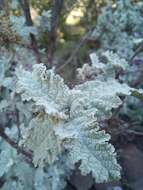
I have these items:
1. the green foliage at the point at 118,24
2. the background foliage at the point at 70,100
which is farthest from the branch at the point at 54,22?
the green foliage at the point at 118,24

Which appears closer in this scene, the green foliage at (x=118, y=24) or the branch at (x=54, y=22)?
the branch at (x=54, y=22)

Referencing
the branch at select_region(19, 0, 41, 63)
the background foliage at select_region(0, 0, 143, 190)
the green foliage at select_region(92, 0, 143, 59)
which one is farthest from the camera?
the green foliage at select_region(92, 0, 143, 59)

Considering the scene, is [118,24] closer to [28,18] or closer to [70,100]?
[28,18]

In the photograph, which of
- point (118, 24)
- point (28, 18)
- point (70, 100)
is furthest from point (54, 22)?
point (118, 24)

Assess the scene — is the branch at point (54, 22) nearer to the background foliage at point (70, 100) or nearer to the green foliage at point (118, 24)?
the background foliage at point (70, 100)

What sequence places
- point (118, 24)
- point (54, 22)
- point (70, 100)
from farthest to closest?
point (118, 24), point (54, 22), point (70, 100)

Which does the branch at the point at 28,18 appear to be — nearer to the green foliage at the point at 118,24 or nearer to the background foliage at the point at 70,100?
the background foliage at the point at 70,100

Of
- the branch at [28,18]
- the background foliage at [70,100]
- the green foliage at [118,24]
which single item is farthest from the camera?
the green foliage at [118,24]

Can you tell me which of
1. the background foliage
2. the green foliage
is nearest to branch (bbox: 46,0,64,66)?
the background foliage

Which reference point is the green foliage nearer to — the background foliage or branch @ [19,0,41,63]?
the background foliage

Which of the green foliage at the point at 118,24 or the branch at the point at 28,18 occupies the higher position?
the green foliage at the point at 118,24

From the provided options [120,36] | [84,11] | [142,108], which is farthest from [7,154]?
[84,11]

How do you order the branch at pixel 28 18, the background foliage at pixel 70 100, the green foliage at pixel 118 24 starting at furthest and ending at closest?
the green foliage at pixel 118 24, the branch at pixel 28 18, the background foliage at pixel 70 100
